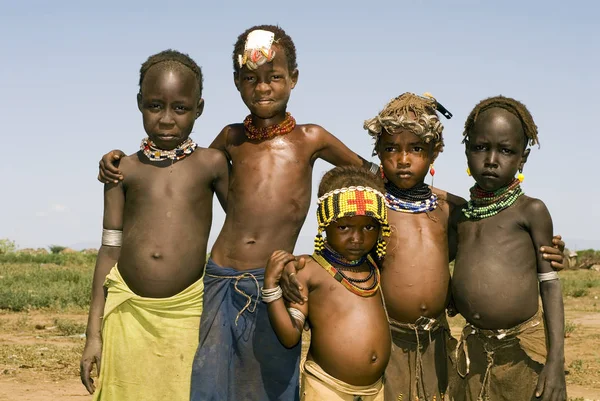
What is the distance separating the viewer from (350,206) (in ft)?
12.8

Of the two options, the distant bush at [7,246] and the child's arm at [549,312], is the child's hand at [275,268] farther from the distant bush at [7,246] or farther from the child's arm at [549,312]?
the distant bush at [7,246]

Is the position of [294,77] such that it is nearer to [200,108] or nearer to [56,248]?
[200,108]

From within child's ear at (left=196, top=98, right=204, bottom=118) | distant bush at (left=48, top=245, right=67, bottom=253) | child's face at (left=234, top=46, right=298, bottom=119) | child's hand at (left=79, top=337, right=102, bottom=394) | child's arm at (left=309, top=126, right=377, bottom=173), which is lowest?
Answer: distant bush at (left=48, top=245, right=67, bottom=253)

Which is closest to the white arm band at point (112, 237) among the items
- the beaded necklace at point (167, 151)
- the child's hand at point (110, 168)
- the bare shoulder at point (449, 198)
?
the child's hand at point (110, 168)

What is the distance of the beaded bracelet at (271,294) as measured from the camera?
3.78 m

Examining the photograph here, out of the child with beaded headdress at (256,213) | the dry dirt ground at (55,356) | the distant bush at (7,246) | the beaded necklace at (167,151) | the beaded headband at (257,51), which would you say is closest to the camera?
the child with beaded headdress at (256,213)

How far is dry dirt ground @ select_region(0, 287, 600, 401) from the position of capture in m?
7.13

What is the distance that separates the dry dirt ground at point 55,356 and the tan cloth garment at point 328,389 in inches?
144

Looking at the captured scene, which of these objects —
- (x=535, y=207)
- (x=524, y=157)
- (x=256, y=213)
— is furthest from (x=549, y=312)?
(x=256, y=213)

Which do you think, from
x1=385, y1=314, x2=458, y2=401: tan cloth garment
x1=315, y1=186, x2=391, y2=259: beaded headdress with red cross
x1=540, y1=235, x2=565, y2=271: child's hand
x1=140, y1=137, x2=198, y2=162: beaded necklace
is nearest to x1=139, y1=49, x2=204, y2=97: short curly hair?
x1=140, y1=137, x2=198, y2=162: beaded necklace

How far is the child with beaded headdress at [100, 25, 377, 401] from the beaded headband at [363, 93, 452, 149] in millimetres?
215

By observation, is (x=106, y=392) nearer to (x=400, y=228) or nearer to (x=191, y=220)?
(x=191, y=220)

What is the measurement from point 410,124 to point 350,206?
0.69 m

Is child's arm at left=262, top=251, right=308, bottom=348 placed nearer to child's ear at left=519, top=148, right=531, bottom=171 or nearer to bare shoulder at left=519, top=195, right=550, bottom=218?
bare shoulder at left=519, top=195, right=550, bottom=218
